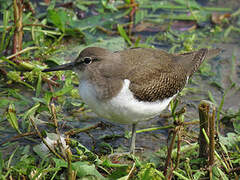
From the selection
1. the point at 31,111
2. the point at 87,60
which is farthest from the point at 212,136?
the point at 31,111

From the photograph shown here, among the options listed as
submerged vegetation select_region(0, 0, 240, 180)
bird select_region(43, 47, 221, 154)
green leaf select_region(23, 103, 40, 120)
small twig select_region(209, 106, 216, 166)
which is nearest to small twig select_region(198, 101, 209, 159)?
submerged vegetation select_region(0, 0, 240, 180)

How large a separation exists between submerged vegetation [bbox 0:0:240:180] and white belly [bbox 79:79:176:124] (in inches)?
12.3

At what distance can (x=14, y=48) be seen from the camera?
555 centimetres

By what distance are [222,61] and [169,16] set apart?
1.56 metres

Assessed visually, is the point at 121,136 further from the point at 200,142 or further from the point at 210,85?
the point at 210,85

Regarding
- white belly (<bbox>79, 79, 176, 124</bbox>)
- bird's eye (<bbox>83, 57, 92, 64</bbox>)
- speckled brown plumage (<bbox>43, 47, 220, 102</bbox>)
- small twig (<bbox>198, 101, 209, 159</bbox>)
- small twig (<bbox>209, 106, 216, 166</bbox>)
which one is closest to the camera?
small twig (<bbox>209, 106, 216, 166</bbox>)

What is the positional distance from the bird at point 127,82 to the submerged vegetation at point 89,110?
0.94 ft

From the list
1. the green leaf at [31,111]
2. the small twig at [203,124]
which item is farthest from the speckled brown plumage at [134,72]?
the small twig at [203,124]

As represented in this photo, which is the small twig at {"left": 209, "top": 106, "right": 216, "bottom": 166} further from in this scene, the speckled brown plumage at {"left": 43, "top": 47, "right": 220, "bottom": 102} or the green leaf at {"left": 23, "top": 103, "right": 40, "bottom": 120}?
the green leaf at {"left": 23, "top": 103, "right": 40, "bottom": 120}

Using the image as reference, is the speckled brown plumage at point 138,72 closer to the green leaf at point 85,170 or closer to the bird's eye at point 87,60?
the bird's eye at point 87,60

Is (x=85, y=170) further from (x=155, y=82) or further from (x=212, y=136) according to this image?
(x=155, y=82)

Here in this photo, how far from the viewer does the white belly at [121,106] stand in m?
3.98

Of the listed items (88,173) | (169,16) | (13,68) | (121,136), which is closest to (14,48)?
(13,68)

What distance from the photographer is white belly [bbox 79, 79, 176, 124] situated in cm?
398
